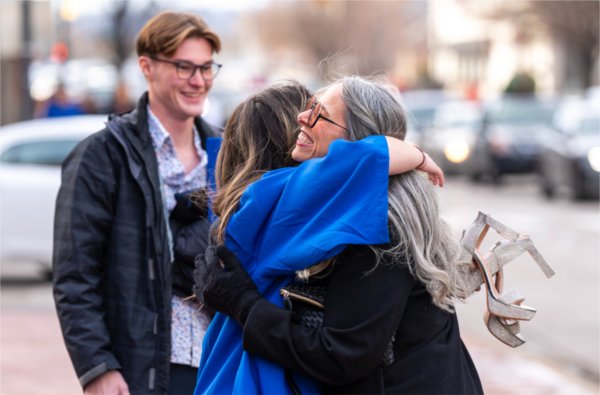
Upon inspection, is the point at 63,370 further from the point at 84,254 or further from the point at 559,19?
the point at 559,19

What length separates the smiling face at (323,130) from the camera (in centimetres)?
282

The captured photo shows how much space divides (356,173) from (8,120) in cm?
2625

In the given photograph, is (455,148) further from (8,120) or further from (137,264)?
(137,264)

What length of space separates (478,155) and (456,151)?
1372 millimetres

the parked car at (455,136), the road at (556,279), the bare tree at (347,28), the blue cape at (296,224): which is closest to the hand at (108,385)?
the blue cape at (296,224)

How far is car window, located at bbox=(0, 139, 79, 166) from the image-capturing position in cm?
1194

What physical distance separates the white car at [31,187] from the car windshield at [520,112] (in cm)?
1597

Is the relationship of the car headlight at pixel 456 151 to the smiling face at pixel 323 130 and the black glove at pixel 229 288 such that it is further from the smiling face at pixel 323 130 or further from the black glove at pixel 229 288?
the black glove at pixel 229 288

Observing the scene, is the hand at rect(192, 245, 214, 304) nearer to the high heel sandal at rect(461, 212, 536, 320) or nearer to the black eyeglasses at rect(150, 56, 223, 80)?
the high heel sandal at rect(461, 212, 536, 320)

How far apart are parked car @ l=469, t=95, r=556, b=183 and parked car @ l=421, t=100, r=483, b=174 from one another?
385mm

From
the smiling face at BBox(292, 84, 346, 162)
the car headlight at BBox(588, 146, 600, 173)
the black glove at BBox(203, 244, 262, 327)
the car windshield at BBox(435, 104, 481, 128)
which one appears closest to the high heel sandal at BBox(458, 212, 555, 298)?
the smiling face at BBox(292, 84, 346, 162)

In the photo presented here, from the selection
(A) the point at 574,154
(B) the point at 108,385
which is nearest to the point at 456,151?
(A) the point at 574,154

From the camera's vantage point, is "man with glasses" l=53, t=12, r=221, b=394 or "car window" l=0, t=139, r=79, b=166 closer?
"man with glasses" l=53, t=12, r=221, b=394

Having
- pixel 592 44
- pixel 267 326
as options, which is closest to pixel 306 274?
pixel 267 326
